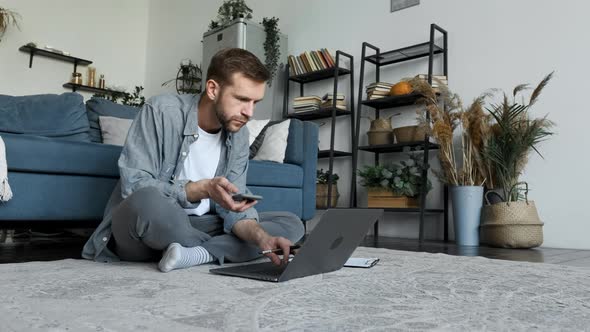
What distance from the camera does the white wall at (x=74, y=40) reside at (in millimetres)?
4957

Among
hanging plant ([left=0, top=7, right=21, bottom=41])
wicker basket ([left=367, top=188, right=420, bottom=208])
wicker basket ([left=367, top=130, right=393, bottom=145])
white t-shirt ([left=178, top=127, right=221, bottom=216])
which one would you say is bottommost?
wicker basket ([left=367, top=188, right=420, bottom=208])

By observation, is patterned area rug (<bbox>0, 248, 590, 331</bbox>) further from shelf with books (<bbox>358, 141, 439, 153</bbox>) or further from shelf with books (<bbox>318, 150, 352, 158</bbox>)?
shelf with books (<bbox>318, 150, 352, 158</bbox>)

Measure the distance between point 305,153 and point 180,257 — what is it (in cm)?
183

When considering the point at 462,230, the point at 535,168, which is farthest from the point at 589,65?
the point at 462,230

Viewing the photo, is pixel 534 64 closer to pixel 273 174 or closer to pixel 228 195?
pixel 273 174

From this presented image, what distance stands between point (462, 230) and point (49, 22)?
480 centimetres

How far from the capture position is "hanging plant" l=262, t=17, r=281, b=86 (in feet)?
14.1

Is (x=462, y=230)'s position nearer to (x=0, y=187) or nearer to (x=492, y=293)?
(x=492, y=293)

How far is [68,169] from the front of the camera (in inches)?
87.7

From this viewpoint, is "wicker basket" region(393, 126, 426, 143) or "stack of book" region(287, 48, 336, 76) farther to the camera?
"stack of book" region(287, 48, 336, 76)

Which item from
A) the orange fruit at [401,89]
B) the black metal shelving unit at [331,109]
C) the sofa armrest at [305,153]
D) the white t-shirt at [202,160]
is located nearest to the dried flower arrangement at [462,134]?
the orange fruit at [401,89]

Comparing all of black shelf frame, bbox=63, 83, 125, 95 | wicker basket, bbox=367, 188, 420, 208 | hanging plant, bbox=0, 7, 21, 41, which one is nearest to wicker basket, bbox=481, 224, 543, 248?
wicker basket, bbox=367, 188, 420, 208

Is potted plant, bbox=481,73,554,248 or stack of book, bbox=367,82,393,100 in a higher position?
stack of book, bbox=367,82,393,100

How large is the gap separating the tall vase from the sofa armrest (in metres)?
0.94
